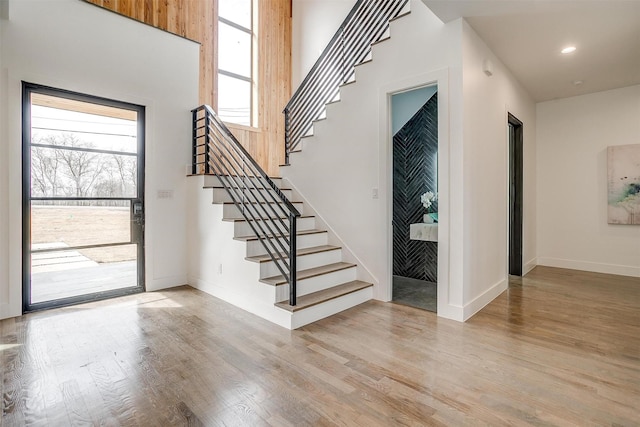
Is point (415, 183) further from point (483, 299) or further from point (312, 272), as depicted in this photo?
point (312, 272)

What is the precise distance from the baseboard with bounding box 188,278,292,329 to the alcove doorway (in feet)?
6.12

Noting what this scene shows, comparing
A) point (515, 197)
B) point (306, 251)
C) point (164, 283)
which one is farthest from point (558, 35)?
point (164, 283)

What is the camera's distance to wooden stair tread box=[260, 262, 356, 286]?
10.6ft

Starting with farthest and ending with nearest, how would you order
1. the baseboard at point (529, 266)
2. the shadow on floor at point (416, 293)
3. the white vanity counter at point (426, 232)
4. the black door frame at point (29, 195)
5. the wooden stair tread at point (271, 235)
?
the baseboard at point (529, 266) < the white vanity counter at point (426, 232) < the shadow on floor at point (416, 293) < the wooden stair tread at point (271, 235) < the black door frame at point (29, 195)

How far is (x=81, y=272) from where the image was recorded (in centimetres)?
378

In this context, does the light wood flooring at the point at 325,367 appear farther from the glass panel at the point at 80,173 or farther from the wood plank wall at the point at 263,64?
the wood plank wall at the point at 263,64

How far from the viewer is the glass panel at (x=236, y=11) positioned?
590 cm

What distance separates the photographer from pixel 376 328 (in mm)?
2992

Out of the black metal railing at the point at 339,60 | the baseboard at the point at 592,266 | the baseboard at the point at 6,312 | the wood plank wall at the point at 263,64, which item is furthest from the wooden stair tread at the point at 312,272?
the baseboard at the point at 592,266

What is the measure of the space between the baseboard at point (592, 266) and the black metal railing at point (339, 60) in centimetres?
462

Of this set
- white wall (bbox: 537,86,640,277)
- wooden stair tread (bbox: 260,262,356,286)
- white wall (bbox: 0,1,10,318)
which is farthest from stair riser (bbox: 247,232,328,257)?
white wall (bbox: 537,86,640,277)

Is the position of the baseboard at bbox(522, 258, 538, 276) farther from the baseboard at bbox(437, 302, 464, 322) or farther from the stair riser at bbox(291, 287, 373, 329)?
the stair riser at bbox(291, 287, 373, 329)

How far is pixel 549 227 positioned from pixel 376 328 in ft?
14.5

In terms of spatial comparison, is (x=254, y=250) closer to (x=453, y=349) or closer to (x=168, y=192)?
(x=168, y=192)
